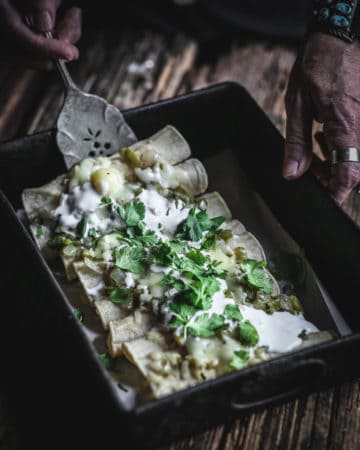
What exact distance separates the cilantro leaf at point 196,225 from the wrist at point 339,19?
2.89 feet

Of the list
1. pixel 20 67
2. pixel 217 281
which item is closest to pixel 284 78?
pixel 20 67

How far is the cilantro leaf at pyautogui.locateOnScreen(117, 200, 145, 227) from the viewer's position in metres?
2.37

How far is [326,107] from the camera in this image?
2406 millimetres

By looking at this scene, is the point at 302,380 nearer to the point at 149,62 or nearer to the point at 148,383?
the point at 148,383

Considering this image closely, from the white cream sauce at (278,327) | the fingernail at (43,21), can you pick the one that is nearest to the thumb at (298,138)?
the white cream sauce at (278,327)

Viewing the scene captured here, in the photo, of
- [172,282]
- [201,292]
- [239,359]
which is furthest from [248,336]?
[172,282]

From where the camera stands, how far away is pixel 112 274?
2227 millimetres

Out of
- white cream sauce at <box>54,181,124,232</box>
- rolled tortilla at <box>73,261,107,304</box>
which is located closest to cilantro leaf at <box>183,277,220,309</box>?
rolled tortilla at <box>73,261,107,304</box>

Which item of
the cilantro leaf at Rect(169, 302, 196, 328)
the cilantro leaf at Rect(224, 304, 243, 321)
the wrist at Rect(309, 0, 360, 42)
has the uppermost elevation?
the wrist at Rect(309, 0, 360, 42)

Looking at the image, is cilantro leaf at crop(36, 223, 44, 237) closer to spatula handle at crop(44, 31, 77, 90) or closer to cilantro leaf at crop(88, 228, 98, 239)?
cilantro leaf at crop(88, 228, 98, 239)

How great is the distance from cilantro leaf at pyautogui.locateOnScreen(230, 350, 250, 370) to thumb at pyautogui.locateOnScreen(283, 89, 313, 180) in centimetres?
75

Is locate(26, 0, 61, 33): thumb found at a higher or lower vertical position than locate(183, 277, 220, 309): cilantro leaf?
higher

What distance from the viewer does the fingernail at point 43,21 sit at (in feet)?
8.42

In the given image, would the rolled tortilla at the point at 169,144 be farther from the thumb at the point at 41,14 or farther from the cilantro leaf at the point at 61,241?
the thumb at the point at 41,14
